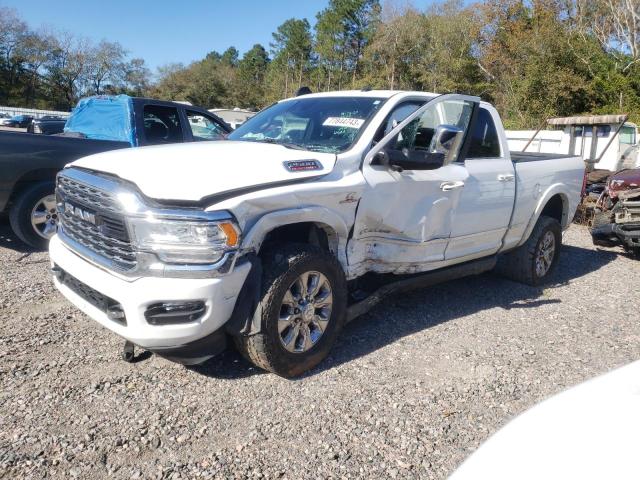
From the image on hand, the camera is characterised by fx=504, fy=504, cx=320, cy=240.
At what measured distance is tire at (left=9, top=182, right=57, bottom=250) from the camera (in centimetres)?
557

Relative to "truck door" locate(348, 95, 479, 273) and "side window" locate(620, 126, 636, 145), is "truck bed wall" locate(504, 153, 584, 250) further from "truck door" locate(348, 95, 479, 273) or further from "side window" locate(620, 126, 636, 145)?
"side window" locate(620, 126, 636, 145)

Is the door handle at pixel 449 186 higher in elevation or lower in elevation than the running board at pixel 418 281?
higher

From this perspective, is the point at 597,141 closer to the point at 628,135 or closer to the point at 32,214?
the point at 628,135

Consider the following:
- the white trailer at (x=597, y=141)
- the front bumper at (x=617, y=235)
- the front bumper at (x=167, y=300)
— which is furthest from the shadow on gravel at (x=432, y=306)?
the white trailer at (x=597, y=141)

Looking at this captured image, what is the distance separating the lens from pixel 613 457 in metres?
1.36

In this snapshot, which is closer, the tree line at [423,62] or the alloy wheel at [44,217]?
the alloy wheel at [44,217]

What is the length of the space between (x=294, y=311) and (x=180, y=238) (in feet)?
2.96

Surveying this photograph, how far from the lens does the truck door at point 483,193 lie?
4.38 meters

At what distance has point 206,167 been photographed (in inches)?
117

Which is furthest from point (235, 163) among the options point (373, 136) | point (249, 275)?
point (373, 136)

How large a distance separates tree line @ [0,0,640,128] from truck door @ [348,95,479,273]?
23.7 m

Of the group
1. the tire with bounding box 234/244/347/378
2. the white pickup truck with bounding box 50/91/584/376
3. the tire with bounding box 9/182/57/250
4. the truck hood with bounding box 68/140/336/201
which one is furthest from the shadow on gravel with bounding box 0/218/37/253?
the tire with bounding box 234/244/347/378

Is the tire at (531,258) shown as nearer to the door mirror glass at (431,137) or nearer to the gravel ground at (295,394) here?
the gravel ground at (295,394)

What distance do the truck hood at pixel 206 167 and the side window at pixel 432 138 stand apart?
23.6 inches
